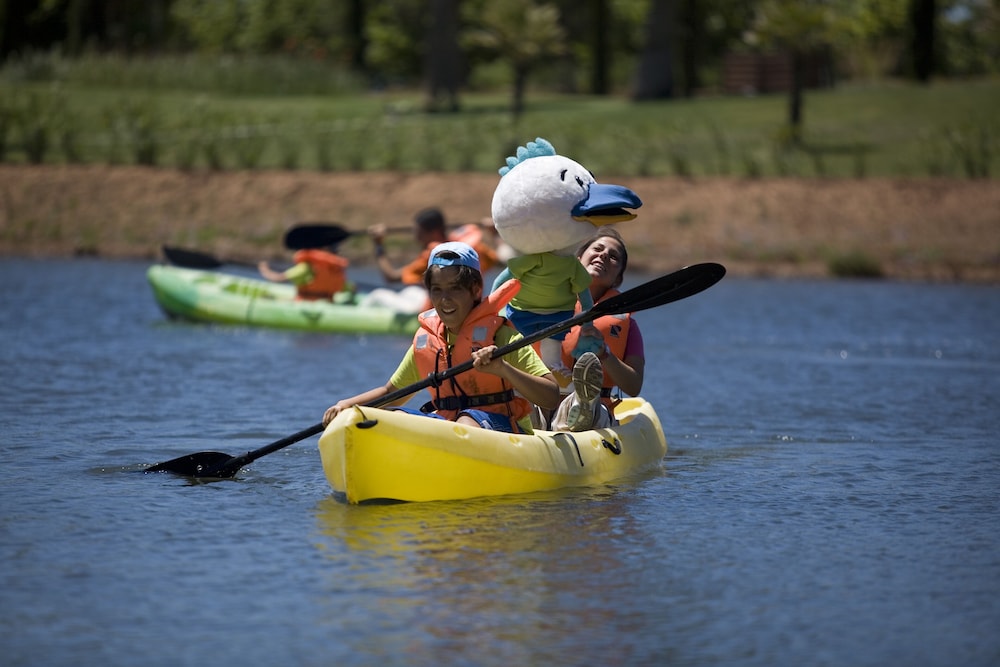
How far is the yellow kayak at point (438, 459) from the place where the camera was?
22.8ft

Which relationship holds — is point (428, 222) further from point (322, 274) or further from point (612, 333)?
point (612, 333)

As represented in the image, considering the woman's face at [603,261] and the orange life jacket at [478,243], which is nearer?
the woman's face at [603,261]

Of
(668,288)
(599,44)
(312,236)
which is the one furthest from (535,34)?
(668,288)

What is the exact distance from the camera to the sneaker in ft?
24.4

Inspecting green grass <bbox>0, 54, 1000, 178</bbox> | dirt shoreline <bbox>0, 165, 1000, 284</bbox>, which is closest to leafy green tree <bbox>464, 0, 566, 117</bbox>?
green grass <bbox>0, 54, 1000, 178</bbox>

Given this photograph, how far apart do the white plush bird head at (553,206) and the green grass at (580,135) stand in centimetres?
1706

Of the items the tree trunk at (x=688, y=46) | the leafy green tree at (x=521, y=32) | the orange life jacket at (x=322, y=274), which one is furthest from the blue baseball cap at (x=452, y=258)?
the tree trunk at (x=688, y=46)

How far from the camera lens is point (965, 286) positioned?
21.0m

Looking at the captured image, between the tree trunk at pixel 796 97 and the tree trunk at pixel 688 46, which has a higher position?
the tree trunk at pixel 688 46

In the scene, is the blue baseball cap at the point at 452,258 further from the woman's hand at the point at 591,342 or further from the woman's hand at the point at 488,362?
the woman's hand at the point at 591,342

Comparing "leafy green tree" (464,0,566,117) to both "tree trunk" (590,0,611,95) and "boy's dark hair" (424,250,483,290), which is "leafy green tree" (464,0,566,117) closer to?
"tree trunk" (590,0,611,95)

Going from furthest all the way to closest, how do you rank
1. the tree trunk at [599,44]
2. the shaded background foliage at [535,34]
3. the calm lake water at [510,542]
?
the tree trunk at [599,44] < the shaded background foliage at [535,34] < the calm lake water at [510,542]

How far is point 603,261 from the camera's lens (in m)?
8.32

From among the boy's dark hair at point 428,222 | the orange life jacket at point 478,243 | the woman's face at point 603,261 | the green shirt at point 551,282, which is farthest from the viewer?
the orange life jacket at point 478,243
